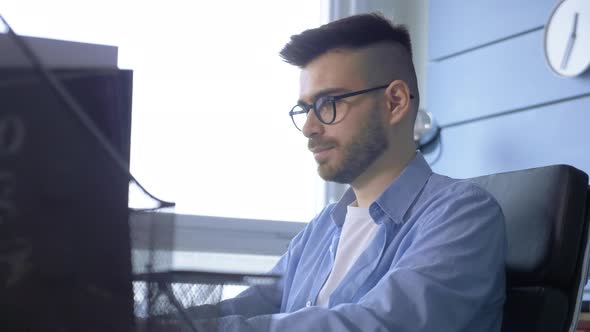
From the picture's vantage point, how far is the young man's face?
159 centimetres

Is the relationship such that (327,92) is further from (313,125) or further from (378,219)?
(378,219)

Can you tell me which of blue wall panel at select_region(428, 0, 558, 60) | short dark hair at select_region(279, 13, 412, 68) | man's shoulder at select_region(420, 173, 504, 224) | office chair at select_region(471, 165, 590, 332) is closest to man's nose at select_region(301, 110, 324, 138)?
short dark hair at select_region(279, 13, 412, 68)

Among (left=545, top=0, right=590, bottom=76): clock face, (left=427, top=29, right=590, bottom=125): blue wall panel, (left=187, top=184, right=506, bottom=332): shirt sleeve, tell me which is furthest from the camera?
(left=427, top=29, right=590, bottom=125): blue wall panel

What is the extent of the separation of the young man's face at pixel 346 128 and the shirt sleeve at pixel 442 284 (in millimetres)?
273

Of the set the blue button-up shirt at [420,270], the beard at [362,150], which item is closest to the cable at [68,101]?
the blue button-up shirt at [420,270]

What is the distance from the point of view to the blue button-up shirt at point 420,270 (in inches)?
45.2

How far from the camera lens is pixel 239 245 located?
2652 mm

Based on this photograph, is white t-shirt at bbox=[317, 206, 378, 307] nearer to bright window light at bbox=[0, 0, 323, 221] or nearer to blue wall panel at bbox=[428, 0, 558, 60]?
bright window light at bbox=[0, 0, 323, 221]

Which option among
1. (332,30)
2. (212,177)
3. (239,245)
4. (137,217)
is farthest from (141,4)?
(137,217)

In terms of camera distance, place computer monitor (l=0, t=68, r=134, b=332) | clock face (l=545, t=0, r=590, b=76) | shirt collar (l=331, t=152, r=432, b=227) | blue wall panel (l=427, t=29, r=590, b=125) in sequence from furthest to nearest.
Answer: blue wall panel (l=427, t=29, r=590, b=125) < clock face (l=545, t=0, r=590, b=76) < shirt collar (l=331, t=152, r=432, b=227) < computer monitor (l=0, t=68, r=134, b=332)

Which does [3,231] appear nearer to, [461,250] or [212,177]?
[461,250]

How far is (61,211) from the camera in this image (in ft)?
1.74

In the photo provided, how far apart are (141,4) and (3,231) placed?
2.19 meters

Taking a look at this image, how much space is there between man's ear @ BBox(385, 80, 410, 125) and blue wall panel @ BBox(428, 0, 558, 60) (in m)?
1.08
